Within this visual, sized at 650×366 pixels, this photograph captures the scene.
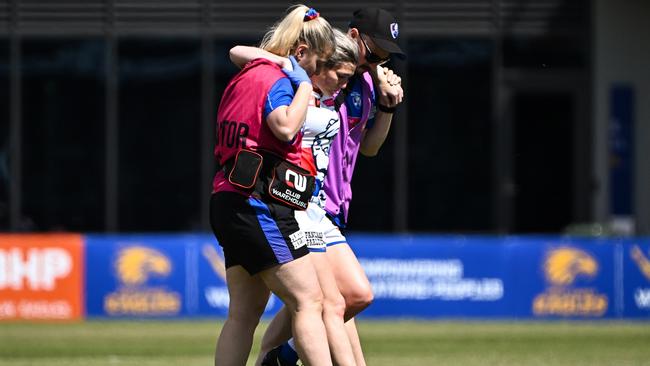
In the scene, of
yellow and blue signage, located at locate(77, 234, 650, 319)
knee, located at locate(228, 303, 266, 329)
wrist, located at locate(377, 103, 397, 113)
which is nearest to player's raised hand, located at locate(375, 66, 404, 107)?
wrist, located at locate(377, 103, 397, 113)

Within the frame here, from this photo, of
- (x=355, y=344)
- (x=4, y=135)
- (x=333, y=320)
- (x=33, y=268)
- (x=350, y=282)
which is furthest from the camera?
(x=4, y=135)

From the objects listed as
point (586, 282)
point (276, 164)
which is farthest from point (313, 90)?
point (586, 282)

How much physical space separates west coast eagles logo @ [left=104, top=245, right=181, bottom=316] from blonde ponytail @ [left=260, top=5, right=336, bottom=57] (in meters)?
9.16

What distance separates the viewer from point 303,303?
21.7 ft

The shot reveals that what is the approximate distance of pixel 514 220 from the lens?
21.2 m

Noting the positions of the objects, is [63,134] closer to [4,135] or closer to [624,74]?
[4,135]

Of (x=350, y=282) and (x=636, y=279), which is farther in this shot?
(x=636, y=279)

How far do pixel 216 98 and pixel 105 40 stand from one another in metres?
1.97

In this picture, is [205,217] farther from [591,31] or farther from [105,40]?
[591,31]

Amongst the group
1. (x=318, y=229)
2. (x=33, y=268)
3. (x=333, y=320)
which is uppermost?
(x=318, y=229)

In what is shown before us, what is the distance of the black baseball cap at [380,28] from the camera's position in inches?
287

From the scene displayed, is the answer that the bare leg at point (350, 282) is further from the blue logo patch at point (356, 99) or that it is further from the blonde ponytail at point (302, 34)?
the blonde ponytail at point (302, 34)

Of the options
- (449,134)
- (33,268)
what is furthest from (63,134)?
(449,134)

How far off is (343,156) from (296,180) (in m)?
0.95
